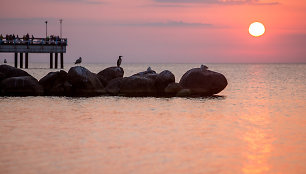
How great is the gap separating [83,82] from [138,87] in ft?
12.5

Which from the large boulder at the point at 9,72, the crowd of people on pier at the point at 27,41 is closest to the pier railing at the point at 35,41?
the crowd of people on pier at the point at 27,41

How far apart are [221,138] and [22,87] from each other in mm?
20789

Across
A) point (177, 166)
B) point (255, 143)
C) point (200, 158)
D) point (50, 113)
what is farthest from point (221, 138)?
point (50, 113)

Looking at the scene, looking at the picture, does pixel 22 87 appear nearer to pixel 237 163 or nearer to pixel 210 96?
pixel 210 96

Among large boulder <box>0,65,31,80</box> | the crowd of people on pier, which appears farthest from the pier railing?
large boulder <box>0,65,31,80</box>

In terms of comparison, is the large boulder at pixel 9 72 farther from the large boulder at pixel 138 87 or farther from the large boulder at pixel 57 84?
the large boulder at pixel 138 87

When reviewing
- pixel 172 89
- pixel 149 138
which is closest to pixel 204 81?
pixel 172 89

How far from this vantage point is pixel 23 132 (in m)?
21.1

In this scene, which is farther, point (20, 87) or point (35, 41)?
point (35, 41)

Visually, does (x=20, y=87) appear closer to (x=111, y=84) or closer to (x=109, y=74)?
(x=111, y=84)

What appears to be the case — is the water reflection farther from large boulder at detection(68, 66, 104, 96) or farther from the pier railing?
the pier railing

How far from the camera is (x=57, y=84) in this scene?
3925 centimetres

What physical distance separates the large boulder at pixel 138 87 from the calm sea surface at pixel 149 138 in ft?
13.1

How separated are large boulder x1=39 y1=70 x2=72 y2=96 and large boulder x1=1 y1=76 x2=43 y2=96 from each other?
1.13m
